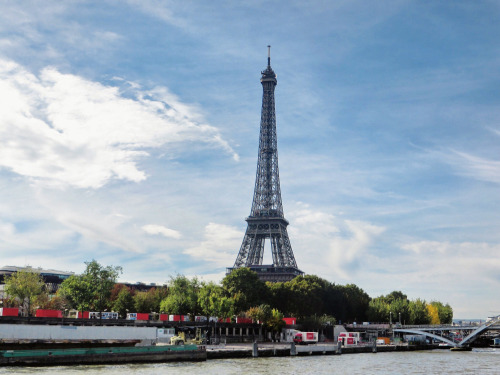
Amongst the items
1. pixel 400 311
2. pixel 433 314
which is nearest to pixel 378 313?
pixel 400 311

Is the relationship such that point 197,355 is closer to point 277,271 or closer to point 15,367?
point 15,367

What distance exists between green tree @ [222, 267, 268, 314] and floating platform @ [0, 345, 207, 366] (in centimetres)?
6232

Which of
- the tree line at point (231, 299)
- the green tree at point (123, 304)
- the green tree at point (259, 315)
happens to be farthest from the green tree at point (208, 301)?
the green tree at point (123, 304)

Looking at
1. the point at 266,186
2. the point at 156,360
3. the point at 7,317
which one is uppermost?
the point at 266,186

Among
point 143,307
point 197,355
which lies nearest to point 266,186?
point 143,307

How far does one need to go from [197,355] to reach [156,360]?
20.2ft

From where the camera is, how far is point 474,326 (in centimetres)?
14325

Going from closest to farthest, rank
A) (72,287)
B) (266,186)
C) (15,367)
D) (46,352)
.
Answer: (15,367) < (46,352) < (72,287) < (266,186)

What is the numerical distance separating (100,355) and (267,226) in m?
114

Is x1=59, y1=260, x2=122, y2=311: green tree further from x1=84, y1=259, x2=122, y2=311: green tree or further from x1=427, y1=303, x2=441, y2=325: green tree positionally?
x1=427, y1=303, x2=441, y2=325: green tree

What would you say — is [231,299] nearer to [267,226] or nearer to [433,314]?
[267,226]

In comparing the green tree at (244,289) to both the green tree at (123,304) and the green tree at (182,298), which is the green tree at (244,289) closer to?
the green tree at (182,298)

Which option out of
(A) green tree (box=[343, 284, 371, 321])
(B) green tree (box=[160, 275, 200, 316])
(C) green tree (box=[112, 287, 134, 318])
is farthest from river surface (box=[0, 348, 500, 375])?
(A) green tree (box=[343, 284, 371, 321])

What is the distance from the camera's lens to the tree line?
4218 inches
